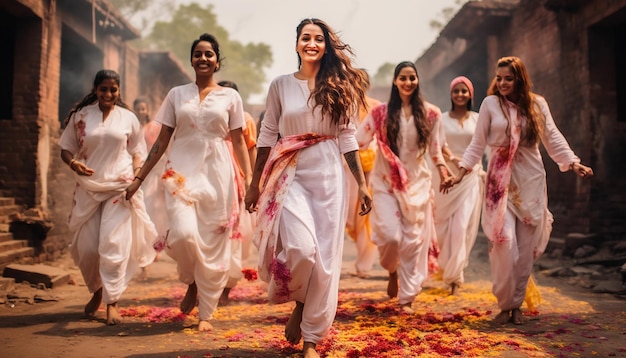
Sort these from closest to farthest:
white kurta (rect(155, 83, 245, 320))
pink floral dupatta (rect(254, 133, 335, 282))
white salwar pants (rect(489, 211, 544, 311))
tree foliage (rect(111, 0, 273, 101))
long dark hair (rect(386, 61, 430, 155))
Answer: pink floral dupatta (rect(254, 133, 335, 282)) < white kurta (rect(155, 83, 245, 320)) < white salwar pants (rect(489, 211, 544, 311)) < long dark hair (rect(386, 61, 430, 155)) < tree foliage (rect(111, 0, 273, 101))

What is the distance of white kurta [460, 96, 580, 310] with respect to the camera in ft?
17.1

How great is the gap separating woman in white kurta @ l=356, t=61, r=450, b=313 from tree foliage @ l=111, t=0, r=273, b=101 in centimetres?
3286

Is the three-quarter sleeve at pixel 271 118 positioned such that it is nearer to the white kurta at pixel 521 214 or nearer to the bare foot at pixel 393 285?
the white kurta at pixel 521 214

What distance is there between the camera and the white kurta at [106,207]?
5.37 metres

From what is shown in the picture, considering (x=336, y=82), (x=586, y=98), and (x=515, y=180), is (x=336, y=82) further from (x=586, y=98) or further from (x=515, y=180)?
(x=586, y=98)

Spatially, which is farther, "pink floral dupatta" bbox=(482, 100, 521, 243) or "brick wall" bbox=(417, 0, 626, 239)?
"brick wall" bbox=(417, 0, 626, 239)

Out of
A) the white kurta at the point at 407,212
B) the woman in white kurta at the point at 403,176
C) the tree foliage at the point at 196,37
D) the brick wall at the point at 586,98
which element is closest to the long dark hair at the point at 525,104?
the woman in white kurta at the point at 403,176

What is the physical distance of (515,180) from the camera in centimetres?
535

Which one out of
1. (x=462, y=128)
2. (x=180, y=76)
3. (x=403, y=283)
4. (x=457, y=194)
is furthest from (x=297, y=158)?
(x=180, y=76)

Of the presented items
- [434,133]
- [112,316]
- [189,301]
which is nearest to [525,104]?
[434,133]

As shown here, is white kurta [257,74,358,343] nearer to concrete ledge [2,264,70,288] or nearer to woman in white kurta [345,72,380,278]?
woman in white kurta [345,72,380,278]

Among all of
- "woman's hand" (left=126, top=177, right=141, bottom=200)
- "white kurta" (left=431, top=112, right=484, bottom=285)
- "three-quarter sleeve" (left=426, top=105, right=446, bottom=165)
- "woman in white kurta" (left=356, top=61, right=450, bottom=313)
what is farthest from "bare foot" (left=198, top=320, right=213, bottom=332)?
"white kurta" (left=431, top=112, right=484, bottom=285)

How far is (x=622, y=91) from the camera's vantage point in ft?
34.3

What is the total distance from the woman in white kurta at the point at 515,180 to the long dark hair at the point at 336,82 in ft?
5.45
